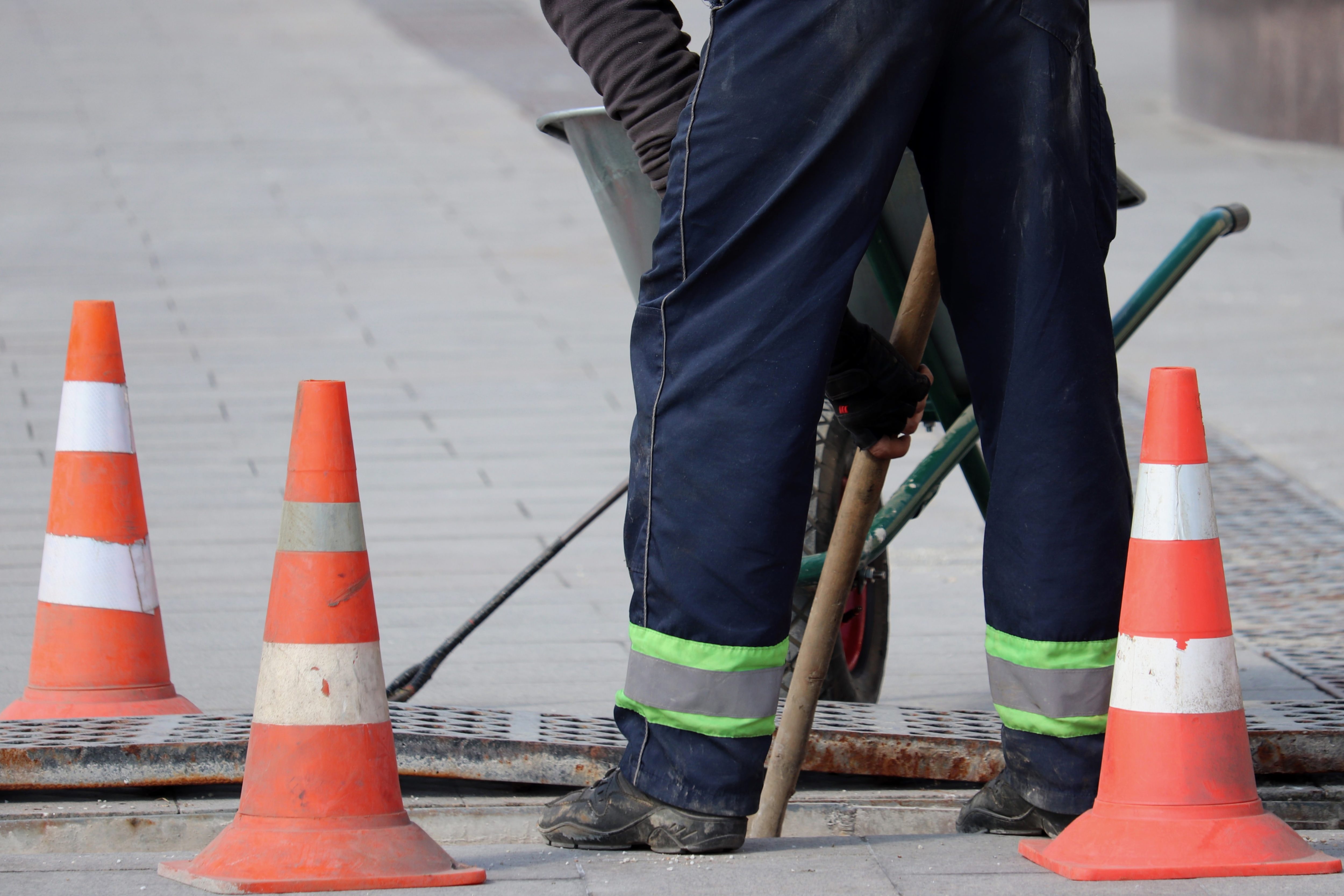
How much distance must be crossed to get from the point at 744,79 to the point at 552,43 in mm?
15571

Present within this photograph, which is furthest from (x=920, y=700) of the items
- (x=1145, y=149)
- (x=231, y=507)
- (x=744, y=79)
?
(x=1145, y=149)

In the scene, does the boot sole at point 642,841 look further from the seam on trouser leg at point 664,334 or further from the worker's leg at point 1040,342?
the worker's leg at point 1040,342

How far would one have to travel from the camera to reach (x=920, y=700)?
3.63 m

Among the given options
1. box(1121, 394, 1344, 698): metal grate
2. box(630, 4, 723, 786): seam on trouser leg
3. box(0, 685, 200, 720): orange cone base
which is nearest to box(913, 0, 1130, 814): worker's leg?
box(630, 4, 723, 786): seam on trouser leg

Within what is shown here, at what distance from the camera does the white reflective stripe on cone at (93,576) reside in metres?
3.21

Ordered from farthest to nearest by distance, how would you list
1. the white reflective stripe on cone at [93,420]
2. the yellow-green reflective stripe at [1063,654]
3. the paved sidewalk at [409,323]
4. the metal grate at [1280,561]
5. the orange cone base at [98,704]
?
the paved sidewalk at [409,323] < the metal grate at [1280,561] < the white reflective stripe on cone at [93,420] < the orange cone base at [98,704] < the yellow-green reflective stripe at [1063,654]

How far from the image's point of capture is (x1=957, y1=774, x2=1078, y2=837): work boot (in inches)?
95.6

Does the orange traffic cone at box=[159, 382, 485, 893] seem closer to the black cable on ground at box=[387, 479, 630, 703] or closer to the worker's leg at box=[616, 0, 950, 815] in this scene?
the worker's leg at box=[616, 0, 950, 815]

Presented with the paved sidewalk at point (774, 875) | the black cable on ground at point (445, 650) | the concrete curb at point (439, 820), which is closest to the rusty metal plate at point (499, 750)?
the concrete curb at point (439, 820)

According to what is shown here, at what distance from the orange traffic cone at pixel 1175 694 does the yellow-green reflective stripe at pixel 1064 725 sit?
106 mm

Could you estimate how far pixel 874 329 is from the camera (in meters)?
3.00

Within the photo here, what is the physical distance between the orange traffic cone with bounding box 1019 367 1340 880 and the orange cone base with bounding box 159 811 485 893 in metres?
0.80

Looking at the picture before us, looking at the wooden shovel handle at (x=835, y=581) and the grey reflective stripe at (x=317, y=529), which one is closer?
the grey reflective stripe at (x=317, y=529)

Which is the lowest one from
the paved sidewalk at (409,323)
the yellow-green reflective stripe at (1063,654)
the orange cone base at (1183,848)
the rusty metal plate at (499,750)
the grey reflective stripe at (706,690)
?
the paved sidewalk at (409,323)
